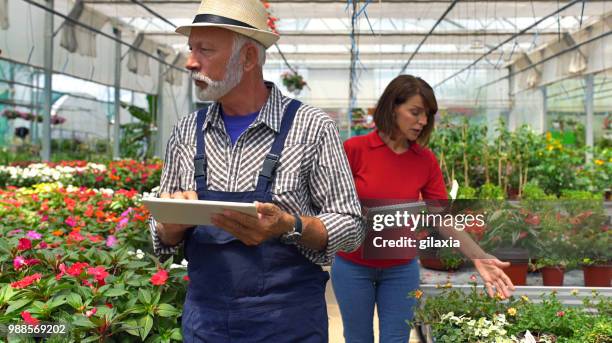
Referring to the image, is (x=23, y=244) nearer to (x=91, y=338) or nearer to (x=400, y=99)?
(x=91, y=338)

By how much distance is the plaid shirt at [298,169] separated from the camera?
132 cm

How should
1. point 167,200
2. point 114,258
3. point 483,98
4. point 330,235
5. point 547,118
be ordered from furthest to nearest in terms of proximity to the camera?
point 483,98, point 547,118, point 114,258, point 330,235, point 167,200

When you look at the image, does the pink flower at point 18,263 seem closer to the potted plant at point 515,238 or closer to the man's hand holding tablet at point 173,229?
the man's hand holding tablet at point 173,229

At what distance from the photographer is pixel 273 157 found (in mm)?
1312

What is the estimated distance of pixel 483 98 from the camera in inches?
683

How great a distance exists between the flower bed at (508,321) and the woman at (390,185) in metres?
0.10

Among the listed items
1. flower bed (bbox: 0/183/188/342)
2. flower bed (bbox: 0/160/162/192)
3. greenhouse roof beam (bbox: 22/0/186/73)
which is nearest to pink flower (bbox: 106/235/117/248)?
flower bed (bbox: 0/183/188/342)

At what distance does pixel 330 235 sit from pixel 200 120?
402 millimetres

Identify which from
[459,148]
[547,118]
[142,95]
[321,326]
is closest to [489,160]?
[459,148]

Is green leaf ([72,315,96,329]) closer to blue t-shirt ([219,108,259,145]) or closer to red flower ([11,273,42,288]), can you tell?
red flower ([11,273,42,288])

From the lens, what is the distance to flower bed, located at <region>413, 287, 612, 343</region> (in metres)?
2.20

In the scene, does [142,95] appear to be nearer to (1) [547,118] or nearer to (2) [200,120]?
(1) [547,118]

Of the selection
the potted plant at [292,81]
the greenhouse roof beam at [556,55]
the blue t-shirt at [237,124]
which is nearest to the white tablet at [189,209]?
the blue t-shirt at [237,124]

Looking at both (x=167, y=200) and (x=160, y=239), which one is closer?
(x=167, y=200)
